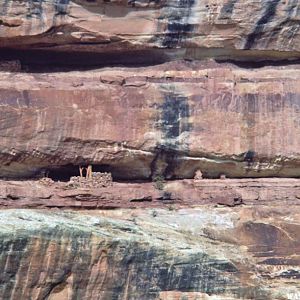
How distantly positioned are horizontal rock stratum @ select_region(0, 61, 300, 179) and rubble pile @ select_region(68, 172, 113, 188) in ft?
1.27

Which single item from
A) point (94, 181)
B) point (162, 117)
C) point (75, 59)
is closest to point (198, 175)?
point (162, 117)

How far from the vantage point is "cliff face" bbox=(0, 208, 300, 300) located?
1689 centimetres

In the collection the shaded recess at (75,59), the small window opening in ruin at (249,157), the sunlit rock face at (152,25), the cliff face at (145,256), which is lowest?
the cliff face at (145,256)

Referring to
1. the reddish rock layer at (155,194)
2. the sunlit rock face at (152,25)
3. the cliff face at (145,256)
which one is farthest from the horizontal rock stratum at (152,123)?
the cliff face at (145,256)

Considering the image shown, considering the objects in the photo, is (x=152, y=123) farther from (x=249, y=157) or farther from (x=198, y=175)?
(x=249, y=157)

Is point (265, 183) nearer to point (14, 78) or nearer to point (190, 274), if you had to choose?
point (190, 274)

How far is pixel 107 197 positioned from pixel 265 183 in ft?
12.9

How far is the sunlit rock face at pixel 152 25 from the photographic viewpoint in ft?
68.4

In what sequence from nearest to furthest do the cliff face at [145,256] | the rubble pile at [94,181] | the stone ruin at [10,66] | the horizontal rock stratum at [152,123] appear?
the cliff face at [145,256], the rubble pile at [94,181], the horizontal rock stratum at [152,123], the stone ruin at [10,66]

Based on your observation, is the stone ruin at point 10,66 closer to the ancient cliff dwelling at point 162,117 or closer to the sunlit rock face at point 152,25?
the ancient cliff dwelling at point 162,117

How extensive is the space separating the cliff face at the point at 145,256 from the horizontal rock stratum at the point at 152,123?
191cm

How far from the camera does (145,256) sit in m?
17.7

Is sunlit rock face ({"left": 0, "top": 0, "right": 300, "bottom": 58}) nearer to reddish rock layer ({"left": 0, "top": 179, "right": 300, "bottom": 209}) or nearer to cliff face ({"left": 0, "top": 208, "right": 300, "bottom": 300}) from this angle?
reddish rock layer ({"left": 0, "top": 179, "right": 300, "bottom": 209})

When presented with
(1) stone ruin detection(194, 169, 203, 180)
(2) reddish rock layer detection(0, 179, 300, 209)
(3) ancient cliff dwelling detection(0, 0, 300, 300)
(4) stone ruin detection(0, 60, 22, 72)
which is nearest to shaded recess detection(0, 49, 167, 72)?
(3) ancient cliff dwelling detection(0, 0, 300, 300)
